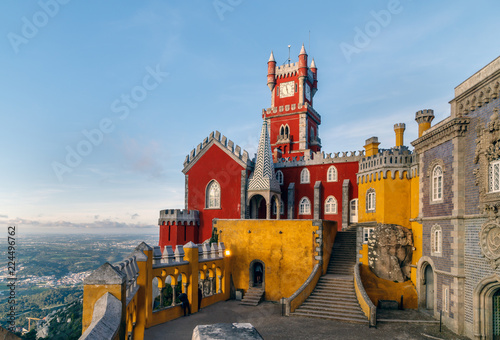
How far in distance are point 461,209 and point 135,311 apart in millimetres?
14522

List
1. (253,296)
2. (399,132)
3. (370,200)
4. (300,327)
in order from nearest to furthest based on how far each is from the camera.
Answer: (300,327)
(253,296)
(370,200)
(399,132)

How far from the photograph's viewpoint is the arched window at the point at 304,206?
105 feet

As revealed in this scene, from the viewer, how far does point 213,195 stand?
33.0m

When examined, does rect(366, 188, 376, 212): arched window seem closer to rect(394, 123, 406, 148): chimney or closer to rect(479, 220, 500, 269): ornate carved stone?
rect(394, 123, 406, 148): chimney

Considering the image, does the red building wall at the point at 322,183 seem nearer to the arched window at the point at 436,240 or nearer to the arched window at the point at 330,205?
the arched window at the point at 330,205

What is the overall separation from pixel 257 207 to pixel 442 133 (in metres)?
18.1

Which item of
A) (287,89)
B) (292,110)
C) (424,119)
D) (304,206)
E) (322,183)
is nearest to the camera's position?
(424,119)

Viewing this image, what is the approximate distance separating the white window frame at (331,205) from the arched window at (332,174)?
61.6 inches

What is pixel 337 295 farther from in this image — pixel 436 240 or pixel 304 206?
pixel 304 206

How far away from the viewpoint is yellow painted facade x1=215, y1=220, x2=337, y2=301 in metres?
22.0

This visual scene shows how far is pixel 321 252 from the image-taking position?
21766 millimetres

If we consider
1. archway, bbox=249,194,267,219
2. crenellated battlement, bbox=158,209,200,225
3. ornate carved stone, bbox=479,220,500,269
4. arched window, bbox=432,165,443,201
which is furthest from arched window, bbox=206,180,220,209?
ornate carved stone, bbox=479,220,500,269

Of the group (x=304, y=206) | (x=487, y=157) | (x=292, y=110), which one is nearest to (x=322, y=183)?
(x=304, y=206)

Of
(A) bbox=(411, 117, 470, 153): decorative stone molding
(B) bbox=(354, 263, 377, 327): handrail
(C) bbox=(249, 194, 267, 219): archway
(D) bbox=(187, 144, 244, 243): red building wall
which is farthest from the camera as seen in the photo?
(C) bbox=(249, 194, 267, 219): archway
